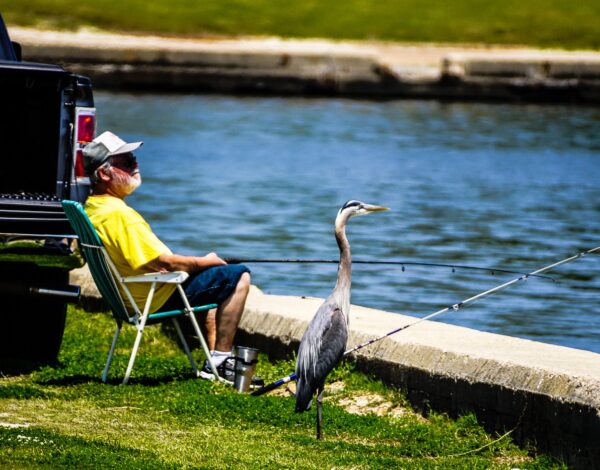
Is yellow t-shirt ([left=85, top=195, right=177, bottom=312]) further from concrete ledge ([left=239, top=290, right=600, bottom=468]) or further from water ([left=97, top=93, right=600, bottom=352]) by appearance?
water ([left=97, top=93, right=600, bottom=352])

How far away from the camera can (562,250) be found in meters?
16.9

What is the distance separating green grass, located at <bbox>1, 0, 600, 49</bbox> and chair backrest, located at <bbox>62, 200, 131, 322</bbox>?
1478 inches

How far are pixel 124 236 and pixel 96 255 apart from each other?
0.63 feet

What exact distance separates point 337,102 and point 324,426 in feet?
102

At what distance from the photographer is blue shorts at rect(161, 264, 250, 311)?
8.12 m

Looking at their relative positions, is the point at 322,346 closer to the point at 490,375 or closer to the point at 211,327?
the point at 490,375

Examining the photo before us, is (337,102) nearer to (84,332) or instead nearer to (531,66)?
(531,66)

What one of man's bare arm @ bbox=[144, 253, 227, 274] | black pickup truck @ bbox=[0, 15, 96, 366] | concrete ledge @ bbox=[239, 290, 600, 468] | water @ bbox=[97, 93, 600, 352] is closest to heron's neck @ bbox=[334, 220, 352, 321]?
concrete ledge @ bbox=[239, 290, 600, 468]

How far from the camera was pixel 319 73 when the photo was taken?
38000 millimetres

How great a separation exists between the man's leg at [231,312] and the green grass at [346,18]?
3739cm

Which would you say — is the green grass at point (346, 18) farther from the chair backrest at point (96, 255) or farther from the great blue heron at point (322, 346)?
the great blue heron at point (322, 346)

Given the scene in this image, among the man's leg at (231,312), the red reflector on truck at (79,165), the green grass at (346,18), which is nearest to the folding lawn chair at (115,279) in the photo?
the man's leg at (231,312)

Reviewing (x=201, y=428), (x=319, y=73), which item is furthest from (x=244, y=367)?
(x=319, y=73)

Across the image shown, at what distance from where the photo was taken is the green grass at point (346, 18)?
45.4 m
